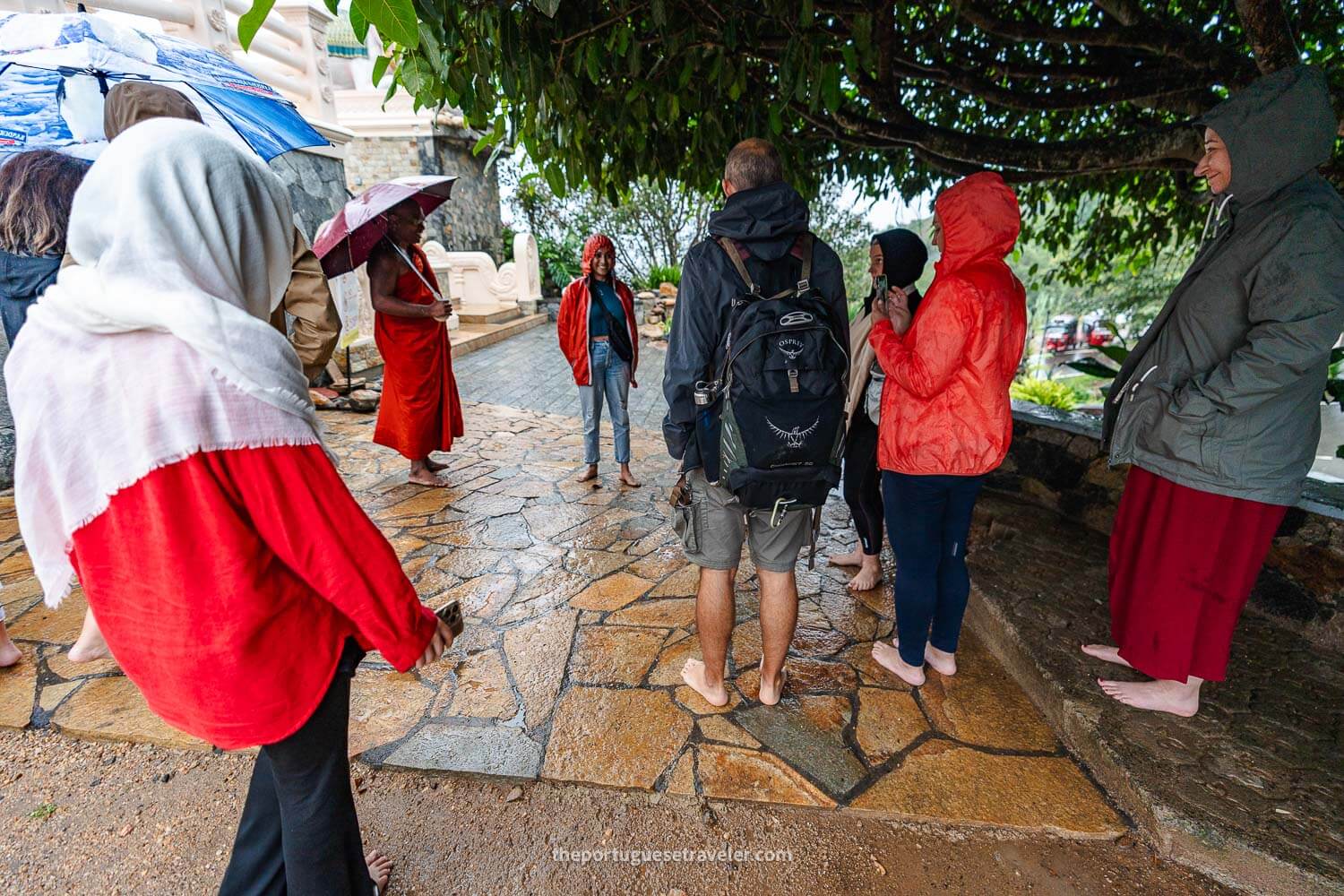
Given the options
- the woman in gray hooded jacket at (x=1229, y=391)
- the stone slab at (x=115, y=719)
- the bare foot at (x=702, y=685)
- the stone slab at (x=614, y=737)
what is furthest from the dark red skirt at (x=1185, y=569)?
the stone slab at (x=115, y=719)

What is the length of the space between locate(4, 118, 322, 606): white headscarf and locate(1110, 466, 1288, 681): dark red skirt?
8.49 feet

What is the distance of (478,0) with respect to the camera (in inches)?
89.4

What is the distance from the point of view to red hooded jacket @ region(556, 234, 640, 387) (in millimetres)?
4535

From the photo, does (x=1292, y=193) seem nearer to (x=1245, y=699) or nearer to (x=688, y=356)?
(x=1245, y=699)

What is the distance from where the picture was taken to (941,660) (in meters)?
2.67

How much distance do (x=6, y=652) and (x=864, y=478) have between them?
3.57 meters

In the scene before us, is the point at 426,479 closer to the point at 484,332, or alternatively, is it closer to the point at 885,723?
the point at 885,723

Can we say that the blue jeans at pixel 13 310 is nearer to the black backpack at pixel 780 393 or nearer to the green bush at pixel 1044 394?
the black backpack at pixel 780 393

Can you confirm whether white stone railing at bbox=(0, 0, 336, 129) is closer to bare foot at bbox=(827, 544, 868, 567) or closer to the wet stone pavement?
the wet stone pavement

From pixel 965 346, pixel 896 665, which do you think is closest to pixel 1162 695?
pixel 896 665

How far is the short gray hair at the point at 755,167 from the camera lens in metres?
2.03

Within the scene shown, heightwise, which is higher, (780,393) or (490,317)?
(780,393)

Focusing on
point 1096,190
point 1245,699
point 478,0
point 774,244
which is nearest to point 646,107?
point 478,0

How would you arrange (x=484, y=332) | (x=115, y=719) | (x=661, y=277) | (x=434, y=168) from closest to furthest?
(x=115, y=719), (x=484, y=332), (x=434, y=168), (x=661, y=277)
